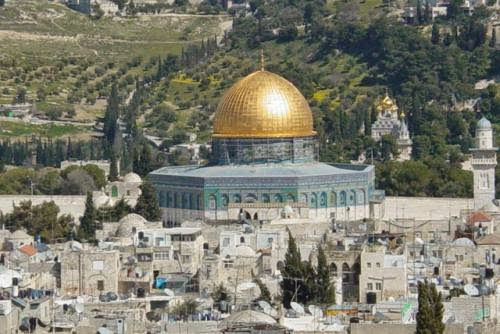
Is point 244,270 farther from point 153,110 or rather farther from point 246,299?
point 153,110

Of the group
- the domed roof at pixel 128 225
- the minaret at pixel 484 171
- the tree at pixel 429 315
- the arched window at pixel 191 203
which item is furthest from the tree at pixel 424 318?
the minaret at pixel 484 171

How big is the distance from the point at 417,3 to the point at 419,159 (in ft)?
128

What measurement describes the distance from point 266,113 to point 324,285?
917 inches

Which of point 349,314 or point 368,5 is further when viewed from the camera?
point 368,5

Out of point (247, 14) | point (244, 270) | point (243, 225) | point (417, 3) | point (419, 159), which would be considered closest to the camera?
point (244, 270)

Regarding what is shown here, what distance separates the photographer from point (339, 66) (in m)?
114

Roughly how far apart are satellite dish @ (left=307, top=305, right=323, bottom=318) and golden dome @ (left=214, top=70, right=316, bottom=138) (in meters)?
26.7

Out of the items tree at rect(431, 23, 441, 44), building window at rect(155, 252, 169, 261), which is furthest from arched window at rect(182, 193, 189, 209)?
tree at rect(431, 23, 441, 44)

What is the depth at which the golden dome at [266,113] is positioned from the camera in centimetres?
7094

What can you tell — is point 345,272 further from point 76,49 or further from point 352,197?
point 76,49

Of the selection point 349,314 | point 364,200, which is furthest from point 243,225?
point 349,314

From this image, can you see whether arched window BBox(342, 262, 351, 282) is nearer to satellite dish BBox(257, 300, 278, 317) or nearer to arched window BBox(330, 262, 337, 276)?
arched window BBox(330, 262, 337, 276)

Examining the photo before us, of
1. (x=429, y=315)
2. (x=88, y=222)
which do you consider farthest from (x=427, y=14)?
(x=429, y=315)

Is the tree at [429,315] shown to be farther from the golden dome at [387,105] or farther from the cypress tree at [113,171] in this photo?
the golden dome at [387,105]
